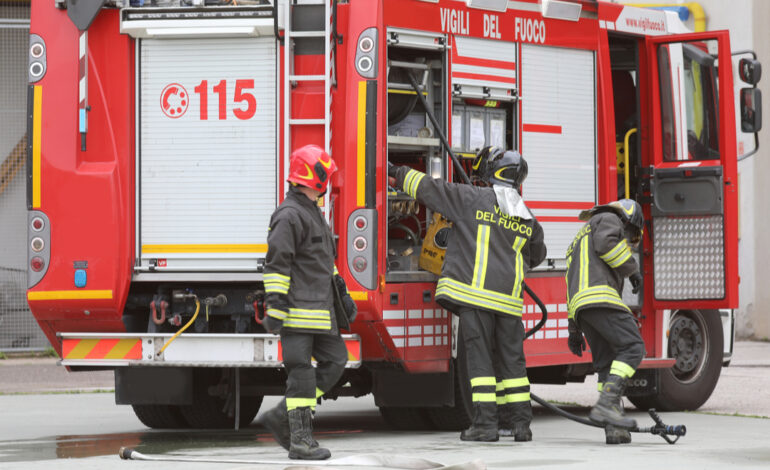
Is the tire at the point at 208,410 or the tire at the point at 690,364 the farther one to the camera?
the tire at the point at 690,364

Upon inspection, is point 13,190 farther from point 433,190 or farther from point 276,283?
point 276,283

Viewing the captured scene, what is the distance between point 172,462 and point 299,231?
4.51ft

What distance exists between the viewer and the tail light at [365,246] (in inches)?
324

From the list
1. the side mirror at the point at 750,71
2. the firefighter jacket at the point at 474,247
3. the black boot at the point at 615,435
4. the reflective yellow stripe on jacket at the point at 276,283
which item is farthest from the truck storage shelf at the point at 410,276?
the side mirror at the point at 750,71

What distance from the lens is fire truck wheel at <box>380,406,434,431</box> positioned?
30.6 feet

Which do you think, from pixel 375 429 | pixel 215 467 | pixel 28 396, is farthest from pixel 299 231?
pixel 28 396

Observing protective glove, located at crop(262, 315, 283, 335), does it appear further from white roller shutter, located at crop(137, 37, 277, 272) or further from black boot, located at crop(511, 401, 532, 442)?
black boot, located at crop(511, 401, 532, 442)

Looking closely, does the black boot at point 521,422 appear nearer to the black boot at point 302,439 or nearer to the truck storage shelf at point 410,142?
the black boot at point 302,439

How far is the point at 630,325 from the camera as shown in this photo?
875 centimetres

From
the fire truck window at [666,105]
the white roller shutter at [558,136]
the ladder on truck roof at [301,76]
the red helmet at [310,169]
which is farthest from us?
the fire truck window at [666,105]

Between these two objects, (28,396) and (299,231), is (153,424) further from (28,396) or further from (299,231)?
→ (28,396)

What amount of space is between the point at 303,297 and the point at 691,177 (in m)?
3.96

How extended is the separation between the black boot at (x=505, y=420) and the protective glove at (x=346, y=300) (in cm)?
138

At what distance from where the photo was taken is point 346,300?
780 cm
